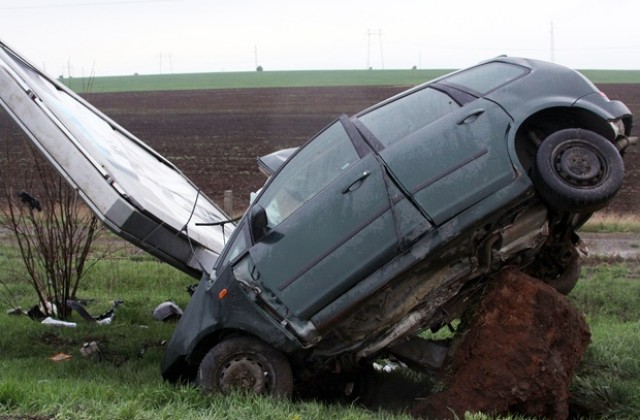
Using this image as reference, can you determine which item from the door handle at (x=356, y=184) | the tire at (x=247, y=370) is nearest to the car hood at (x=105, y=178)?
the tire at (x=247, y=370)

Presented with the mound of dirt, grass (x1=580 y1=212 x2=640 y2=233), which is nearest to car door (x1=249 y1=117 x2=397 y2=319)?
the mound of dirt

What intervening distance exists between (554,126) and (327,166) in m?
1.51

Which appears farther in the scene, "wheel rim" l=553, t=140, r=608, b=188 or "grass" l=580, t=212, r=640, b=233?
"grass" l=580, t=212, r=640, b=233

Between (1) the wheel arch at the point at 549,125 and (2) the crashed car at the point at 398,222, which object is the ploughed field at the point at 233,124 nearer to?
(2) the crashed car at the point at 398,222

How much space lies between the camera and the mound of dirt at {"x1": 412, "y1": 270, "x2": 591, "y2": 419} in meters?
5.13

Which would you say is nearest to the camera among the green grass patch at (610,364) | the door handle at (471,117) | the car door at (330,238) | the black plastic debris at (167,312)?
the car door at (330,238)

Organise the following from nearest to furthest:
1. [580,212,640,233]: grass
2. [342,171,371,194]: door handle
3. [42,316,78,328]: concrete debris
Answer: [342,171,371,194]: door handle, [42,316,78,328]: concrete debris, [580,212,640,233]: grass

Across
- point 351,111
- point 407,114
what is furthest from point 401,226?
point 351,111

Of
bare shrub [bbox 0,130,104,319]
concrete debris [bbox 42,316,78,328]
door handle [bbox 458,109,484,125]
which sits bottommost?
concrete debris [bbox 42,316,78,328]

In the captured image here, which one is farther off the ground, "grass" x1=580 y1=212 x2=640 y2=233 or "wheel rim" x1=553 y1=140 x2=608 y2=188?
"wheel rim" x1=553 y1=140 x2=608 y2=188

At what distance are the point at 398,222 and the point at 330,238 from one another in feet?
1.39

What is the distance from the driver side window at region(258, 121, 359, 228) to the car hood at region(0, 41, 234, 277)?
818 millimetres

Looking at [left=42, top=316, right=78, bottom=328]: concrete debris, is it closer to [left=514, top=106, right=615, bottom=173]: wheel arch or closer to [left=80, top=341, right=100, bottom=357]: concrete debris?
[left=80, top=341, right=100, bottom=357]: concrete debris

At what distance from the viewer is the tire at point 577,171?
5160 mm
